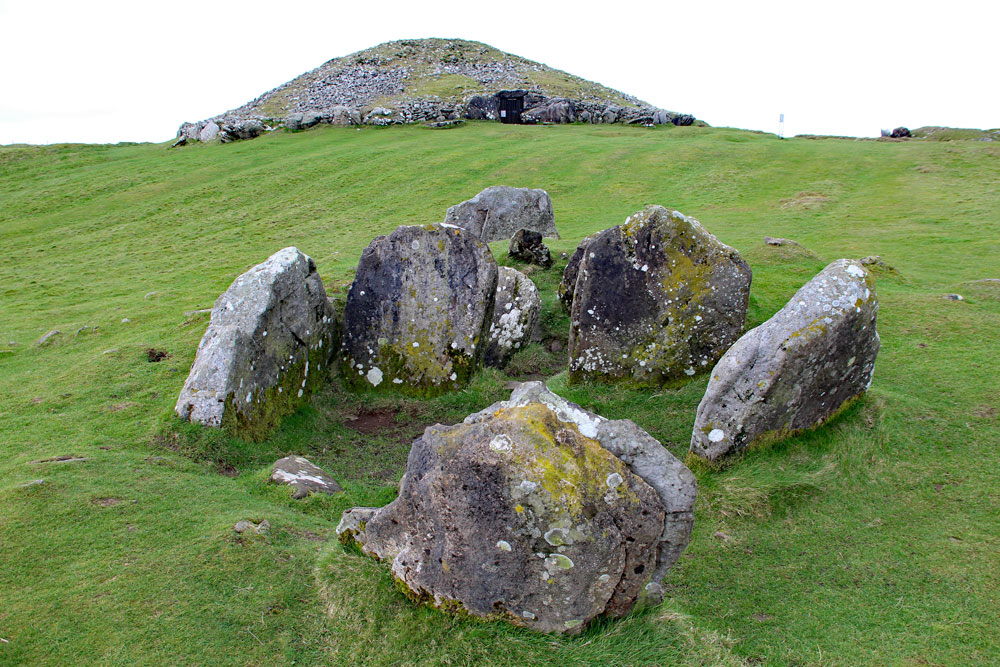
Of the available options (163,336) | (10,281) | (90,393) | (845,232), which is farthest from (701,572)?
(10,281)

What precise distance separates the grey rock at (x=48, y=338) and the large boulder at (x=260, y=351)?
6.05 metres

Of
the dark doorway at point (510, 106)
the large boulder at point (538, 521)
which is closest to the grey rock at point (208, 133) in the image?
the dark doorway at point (510, 106)

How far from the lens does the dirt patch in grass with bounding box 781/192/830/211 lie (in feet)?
79.5

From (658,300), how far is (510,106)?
139 feet

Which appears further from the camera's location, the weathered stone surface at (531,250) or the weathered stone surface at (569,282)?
the weathered stone surface at (531,250)

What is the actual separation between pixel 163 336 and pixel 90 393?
2571mm

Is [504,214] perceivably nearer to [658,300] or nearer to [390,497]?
[658,300]

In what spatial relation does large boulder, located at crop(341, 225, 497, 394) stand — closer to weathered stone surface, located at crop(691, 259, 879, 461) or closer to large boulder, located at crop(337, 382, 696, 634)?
weathered stone surface, located at crop(691, 259, 879, 461)

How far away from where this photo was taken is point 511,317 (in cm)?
1271

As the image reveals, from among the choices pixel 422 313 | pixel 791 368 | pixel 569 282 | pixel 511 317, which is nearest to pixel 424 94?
pixel 569 282

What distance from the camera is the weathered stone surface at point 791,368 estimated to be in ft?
26.2

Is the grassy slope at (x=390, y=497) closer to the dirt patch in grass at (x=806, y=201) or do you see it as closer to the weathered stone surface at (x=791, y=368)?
the weathered stone surface at (x=791, y=368)

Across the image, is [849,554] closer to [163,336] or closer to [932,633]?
[932,633]

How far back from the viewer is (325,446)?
9.78 metres
